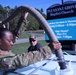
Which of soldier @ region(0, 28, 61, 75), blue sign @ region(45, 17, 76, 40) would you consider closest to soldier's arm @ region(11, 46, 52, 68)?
soldier @ region(0, 28, 61, 75)

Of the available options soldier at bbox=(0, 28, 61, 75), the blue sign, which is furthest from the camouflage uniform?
the blue sign

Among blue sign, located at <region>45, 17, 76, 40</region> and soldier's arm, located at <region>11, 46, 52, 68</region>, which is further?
blue sign, located at <region>45, 17, 76, 40</region>

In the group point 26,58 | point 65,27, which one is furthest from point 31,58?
point 65,27

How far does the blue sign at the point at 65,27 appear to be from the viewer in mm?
11062

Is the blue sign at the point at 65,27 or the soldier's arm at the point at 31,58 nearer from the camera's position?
the soldier's arm at the point at 31,58

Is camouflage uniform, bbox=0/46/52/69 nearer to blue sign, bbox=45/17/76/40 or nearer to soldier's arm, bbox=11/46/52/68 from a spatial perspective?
soldier's arm, bbox=11/46/52/68

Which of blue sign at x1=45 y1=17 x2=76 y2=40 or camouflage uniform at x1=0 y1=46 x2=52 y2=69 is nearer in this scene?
camouflage uniform at x1=0 y1=46 x2=52 y2=69

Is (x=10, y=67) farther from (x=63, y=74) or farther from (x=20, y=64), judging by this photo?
(x=63, y=74)

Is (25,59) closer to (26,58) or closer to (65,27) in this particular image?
(26,58)

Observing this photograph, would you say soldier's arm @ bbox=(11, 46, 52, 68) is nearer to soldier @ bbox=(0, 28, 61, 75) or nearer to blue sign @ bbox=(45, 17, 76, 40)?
soldier @ bbox=(0, 28, 61, 75)

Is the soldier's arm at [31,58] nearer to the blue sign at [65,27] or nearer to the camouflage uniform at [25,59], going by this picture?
the camouflage uniform at [25,59]

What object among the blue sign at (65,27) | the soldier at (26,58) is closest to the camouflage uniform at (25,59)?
the soldier at (26,58)

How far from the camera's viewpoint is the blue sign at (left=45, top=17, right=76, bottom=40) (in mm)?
11062

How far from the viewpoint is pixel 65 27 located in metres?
11.5
